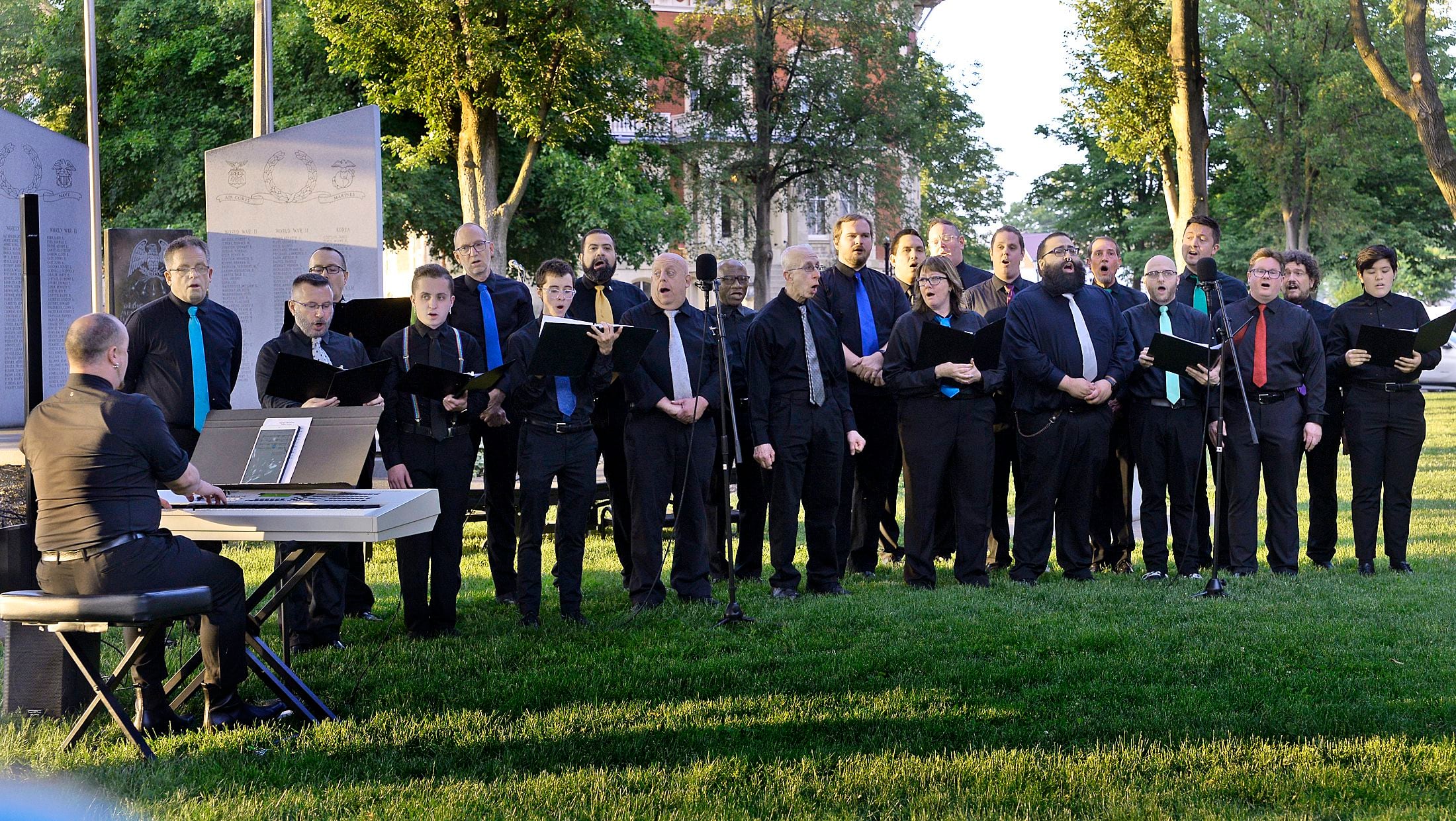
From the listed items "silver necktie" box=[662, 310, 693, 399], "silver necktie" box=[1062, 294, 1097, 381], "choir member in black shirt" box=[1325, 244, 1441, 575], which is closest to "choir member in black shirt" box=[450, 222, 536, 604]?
"silver necktie" box=[662, 310, 693, 399]

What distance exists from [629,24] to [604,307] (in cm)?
2107

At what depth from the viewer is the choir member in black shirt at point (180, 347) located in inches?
304

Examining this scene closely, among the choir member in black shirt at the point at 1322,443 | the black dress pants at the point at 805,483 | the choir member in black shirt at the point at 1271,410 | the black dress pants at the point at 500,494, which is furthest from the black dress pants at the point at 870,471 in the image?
the choir member in black shirt at the point at 1322,443

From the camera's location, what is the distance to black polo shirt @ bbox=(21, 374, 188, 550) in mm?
5508

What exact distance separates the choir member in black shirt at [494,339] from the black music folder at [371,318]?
440mm

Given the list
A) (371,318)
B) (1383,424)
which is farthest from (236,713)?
(1383,424)

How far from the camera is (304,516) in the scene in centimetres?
554

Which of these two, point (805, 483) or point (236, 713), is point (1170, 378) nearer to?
point (805, 483)

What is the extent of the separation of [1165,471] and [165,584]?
6670 millimetres

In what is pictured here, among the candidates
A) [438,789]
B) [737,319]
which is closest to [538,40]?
[737,319]

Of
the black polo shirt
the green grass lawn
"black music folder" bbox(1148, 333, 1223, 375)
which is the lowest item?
the green grass lawn

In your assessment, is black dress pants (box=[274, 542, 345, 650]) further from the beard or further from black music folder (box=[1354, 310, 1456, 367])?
black music folder (box=[1354, 310, 1456, 367])

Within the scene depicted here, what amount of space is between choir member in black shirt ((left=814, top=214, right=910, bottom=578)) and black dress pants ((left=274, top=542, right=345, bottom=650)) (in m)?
3.51

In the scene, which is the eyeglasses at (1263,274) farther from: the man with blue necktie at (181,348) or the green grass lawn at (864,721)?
the man with blue necktie at (181,348)
